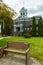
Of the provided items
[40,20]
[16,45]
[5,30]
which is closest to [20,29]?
[5,30]

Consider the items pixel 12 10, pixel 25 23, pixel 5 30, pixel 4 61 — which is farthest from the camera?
pixel 25 23

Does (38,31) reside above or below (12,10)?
below

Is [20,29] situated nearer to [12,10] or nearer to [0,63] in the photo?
[12,10]

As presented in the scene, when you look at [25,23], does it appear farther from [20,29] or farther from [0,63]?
[0,63]

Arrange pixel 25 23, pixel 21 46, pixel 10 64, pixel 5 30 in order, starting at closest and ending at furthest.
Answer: pixel 10 64
pixel 21 46
pixel 5 30
pixel 25 23

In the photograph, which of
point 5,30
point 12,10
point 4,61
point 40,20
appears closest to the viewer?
point 4,61

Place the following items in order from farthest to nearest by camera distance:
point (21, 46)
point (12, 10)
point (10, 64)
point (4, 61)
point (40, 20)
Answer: point (40, 20), point (12, 10), point (21, 46), point (4, 61), point (10, 64)

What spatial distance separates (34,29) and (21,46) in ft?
100

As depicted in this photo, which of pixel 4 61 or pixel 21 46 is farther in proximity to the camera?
pixel 21 46

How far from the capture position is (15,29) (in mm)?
43219

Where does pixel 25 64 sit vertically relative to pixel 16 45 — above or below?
below

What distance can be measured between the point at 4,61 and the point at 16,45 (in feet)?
4.25

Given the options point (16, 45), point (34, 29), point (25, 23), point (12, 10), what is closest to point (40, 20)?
point (34, 29)

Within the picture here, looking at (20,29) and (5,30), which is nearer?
(5,30)
